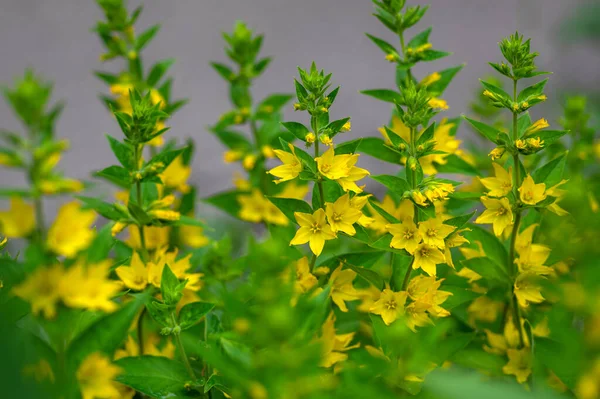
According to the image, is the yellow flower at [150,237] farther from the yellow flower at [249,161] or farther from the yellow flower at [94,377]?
the yellow flower at [94,377]

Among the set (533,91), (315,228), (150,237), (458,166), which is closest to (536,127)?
(533,91)

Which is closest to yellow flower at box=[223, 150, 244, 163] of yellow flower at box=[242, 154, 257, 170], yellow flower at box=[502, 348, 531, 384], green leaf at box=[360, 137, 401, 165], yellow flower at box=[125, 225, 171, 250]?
yellow flower at box=[242, 154, 257, 170]

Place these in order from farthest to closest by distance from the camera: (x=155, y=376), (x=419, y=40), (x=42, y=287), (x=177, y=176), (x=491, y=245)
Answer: (x=177, y=176) < (x=419, y=40) < (x=491, y=245) < (x=155, y=376) < (x=42, y=287)

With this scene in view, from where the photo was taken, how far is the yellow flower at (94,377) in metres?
0.57

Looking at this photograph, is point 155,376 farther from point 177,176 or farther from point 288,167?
point 177,176

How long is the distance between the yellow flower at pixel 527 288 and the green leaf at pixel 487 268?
1 cm

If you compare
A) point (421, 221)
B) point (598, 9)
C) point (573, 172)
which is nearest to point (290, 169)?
point (421, 221)

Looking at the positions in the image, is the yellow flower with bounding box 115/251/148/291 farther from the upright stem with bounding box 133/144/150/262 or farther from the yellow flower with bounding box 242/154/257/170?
the yellow flower with bounding box 242/154/257/170

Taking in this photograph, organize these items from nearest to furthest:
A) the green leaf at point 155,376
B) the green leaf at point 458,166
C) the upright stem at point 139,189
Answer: the green leaf at point 155,376
the upright stem at point 139,189
the green leaf at point 458,166

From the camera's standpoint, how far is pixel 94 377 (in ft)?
1.88

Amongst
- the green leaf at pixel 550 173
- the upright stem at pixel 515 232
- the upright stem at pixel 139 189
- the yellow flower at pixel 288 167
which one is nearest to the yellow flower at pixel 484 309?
the upright stem at pixel 515 232

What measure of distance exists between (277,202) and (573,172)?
496 millimetres

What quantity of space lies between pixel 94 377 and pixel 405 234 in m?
0.31

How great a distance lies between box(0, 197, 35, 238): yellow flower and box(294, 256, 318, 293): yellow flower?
0.26 meters
